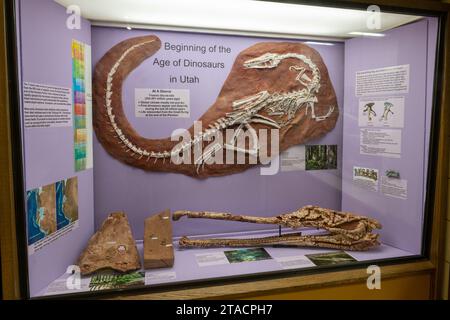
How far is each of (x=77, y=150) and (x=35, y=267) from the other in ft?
2.59

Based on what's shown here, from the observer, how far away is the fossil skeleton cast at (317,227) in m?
2.60

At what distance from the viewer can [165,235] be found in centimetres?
252

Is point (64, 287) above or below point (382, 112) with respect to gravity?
below

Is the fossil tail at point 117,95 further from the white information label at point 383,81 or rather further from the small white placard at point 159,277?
the white information label at point 383,81

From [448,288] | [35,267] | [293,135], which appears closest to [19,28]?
[35,267]

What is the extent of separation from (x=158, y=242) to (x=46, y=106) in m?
1.12

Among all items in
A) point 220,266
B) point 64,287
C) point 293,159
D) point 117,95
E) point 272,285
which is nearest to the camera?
point 64,287

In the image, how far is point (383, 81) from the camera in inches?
105

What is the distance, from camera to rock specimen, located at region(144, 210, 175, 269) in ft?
7.41

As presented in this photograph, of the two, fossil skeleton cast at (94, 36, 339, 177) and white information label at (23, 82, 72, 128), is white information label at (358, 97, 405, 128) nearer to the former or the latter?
fossil skeleton cast at (94, 36, 339, 177)

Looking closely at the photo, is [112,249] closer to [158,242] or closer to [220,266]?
[158,242]

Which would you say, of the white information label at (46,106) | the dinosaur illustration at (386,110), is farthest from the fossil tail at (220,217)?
the dinosaur illustration at (386,110)

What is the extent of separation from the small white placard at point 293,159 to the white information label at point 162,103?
888 mm

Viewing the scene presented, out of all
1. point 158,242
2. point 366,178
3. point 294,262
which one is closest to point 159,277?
point 158,242
